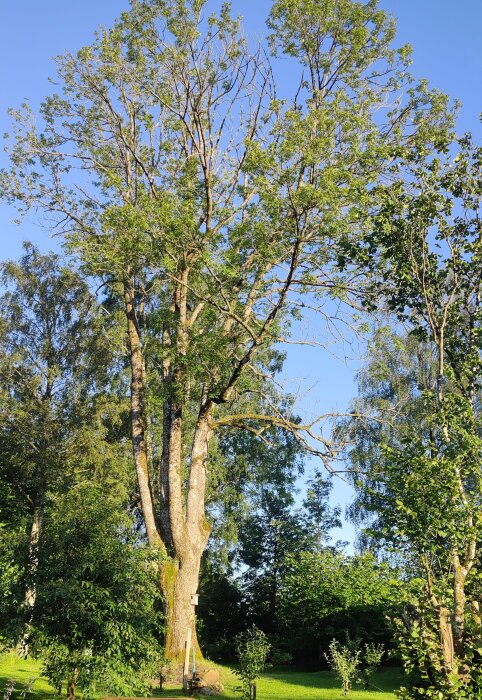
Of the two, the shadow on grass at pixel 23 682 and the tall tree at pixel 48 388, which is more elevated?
the tall tree at pixel 48 388

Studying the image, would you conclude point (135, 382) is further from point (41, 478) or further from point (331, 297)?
point (41, 478)

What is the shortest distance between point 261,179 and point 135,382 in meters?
6.80

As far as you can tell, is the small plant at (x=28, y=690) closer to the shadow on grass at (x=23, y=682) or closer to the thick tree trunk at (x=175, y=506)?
the shadow on grass at (x=23, y=682)

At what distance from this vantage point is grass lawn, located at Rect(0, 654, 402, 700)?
Result: 41.2 feet

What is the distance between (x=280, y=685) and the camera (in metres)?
17.5

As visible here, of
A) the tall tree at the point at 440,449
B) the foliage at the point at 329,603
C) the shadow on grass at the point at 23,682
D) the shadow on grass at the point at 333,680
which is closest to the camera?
the tall tree at the point at 440,449

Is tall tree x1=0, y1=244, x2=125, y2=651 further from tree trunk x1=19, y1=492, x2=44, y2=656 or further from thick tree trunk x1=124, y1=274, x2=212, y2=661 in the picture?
tree trunk x1=19, y1=492, x2=44, y2=656

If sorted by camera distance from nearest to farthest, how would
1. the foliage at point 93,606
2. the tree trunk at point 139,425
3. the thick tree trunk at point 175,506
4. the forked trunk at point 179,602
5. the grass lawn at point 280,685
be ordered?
the foliage at point 93,606, the grass lawn at point 280,685, the forked trunk at point 179,602, the thick tree trunk at point 175,506, the tree trunk at point 139,425

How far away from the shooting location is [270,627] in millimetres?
29375

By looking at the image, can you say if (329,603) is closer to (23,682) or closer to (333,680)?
(333,680)

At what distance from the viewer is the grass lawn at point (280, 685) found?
1256cm

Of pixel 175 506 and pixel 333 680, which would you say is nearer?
pixel 175 506

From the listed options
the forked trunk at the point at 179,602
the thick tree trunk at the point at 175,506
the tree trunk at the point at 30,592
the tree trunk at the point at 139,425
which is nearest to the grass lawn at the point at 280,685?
the forked trunk at the point at 179,602

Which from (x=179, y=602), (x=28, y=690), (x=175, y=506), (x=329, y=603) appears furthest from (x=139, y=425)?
(x=329, y=603)
